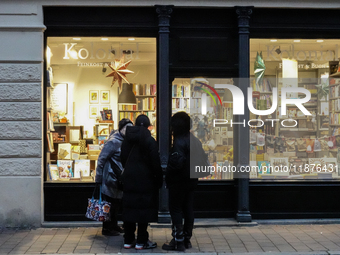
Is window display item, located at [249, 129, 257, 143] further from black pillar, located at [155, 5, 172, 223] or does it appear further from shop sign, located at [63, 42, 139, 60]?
shop sign, located at [63, 42, 139, 60]

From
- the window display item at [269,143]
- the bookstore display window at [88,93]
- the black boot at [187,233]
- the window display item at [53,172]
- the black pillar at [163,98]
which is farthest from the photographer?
the window display item at [269,143]

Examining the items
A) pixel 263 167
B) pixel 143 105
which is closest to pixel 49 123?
pixel 143 105

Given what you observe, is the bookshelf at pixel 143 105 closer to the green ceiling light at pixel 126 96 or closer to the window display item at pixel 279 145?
the green ceiling light at pixel 126 96

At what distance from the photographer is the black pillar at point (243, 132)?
29.2 feet

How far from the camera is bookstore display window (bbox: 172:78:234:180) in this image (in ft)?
30.4

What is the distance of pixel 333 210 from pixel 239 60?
3.29 metres

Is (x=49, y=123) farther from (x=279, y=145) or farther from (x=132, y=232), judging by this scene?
(x=279, y=145)

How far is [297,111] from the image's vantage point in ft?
31.0

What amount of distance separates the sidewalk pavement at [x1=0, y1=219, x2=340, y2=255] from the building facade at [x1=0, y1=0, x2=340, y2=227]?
0.29m

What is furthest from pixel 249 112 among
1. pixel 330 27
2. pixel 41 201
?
pixel 41 201

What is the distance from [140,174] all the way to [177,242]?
44.9 inches

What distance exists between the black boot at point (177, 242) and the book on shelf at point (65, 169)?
282 centimetres

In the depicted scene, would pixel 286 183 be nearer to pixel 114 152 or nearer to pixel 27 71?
pixel 114 152

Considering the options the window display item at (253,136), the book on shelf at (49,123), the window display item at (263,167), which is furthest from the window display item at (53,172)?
the window display item at (263,167)
